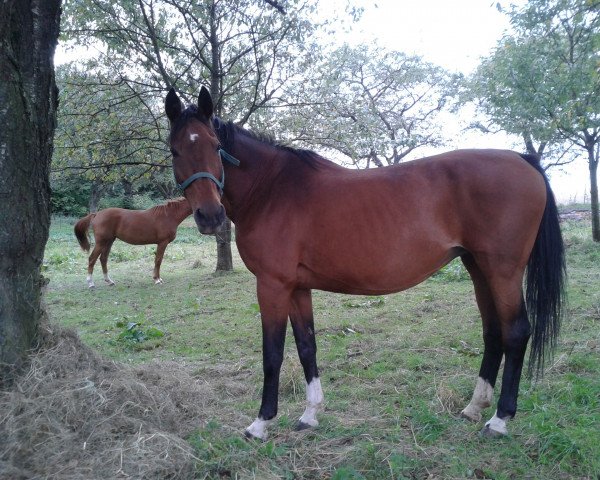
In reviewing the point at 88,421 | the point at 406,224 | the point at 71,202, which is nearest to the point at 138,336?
the point at 88,421

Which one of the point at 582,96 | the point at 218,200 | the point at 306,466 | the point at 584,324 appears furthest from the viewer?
the point at 582,96

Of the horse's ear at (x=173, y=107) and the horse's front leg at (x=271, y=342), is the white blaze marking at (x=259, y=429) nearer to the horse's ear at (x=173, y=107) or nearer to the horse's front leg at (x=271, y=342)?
the horse's front leg at (x=271, y=342)

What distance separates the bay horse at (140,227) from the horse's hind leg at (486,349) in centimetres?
809

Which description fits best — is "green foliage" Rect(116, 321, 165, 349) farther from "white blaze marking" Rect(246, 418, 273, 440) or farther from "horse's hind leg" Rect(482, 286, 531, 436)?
"horse's hind leg" Rect(482, 286, 531, 436)

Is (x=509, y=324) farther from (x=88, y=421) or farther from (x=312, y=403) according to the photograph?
(x=88, y=421)

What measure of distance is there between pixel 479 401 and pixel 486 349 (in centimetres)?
39

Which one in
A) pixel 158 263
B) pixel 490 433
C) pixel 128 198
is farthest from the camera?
pixel 128 198

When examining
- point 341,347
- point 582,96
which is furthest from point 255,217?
point 582,96

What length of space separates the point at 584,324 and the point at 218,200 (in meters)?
4.44

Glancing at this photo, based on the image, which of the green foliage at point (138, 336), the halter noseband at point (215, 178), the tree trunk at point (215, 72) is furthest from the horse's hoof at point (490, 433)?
the tree trunk at point (215, 72)

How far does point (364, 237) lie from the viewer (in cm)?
311

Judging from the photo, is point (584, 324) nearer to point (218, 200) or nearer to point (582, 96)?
point (218, 200)

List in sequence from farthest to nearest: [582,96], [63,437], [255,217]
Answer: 1. [582,96]
2. [255,217]
3. [63,437]

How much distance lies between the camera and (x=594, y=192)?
12.4 metres
